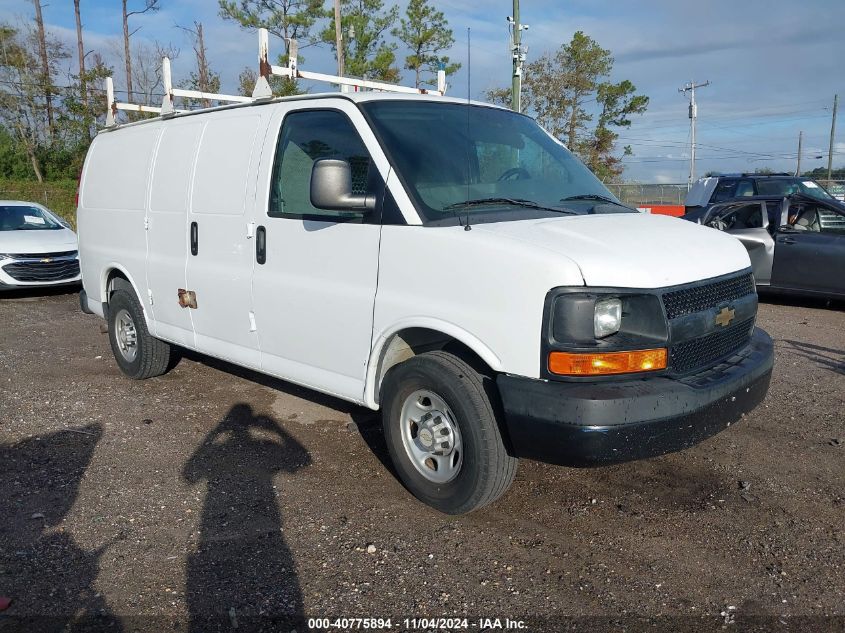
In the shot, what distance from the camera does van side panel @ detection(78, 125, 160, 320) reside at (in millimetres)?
5844

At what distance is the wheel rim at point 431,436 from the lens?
12.1 ft

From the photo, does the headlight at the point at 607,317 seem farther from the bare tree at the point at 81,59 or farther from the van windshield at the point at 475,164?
the bare tree at the point at 81,59

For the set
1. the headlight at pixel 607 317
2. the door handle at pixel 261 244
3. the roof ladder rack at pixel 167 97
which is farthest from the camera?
the roof ladder rack at pixel 167 97

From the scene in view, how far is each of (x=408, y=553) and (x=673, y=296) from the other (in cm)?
175

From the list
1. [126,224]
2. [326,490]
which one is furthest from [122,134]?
[326,490]

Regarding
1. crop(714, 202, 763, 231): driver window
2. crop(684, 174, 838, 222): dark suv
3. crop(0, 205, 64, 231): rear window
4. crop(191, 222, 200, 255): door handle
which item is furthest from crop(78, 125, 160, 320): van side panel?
crop(684, 174, 838, 222): dark suv

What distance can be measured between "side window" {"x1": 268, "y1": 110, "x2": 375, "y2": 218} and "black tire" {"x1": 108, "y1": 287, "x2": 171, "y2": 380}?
2266 millimetres

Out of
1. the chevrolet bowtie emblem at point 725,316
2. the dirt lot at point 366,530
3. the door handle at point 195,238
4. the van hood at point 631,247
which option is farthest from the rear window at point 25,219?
the chevrolet bowtie emblem at point 725,316

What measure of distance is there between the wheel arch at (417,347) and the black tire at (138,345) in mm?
2912

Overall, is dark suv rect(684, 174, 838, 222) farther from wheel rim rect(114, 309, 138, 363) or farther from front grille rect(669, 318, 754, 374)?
wheel rim rect(114, 309, 138, 363)

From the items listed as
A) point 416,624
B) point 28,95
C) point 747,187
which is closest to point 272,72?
point 416,624

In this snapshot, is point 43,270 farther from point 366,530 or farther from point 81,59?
point 81,59

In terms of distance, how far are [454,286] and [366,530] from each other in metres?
1.34

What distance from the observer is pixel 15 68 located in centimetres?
3406
